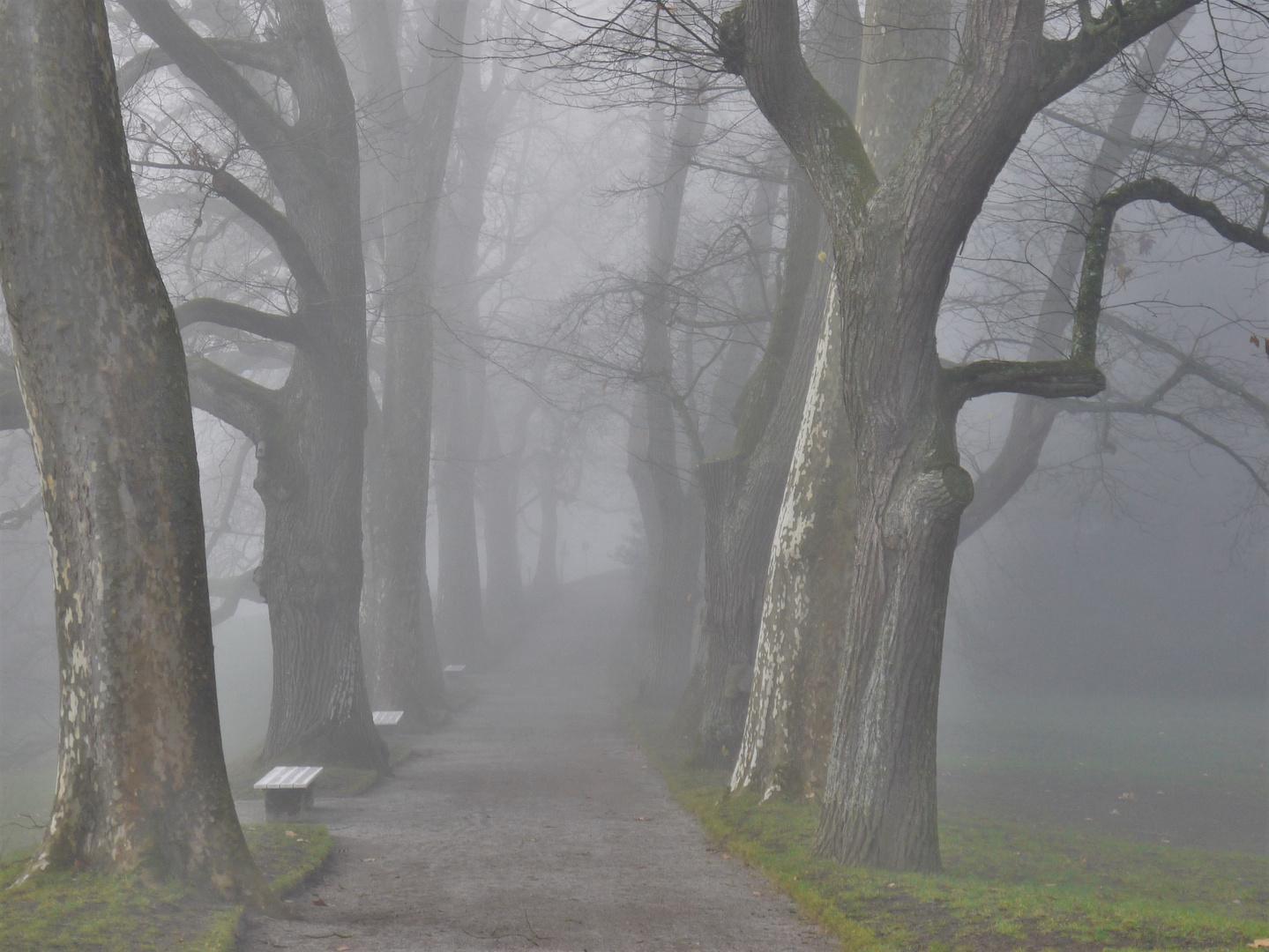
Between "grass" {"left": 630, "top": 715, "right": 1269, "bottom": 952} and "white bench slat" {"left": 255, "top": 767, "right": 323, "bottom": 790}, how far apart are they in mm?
3140

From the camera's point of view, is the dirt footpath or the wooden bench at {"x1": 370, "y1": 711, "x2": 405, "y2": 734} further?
the wooden bench at {"x1": 370, "y1": 711, "x2": 405, "y2": 734}

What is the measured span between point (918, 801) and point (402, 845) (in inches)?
141

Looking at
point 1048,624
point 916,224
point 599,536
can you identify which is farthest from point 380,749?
point 599,536

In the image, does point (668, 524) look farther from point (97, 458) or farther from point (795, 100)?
point (97, 458)

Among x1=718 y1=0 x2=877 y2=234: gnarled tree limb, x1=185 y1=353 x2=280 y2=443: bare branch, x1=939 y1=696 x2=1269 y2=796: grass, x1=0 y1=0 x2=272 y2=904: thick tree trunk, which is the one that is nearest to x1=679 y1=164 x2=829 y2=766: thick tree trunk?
x1=718 y1=0 x2=877 y2=234: gnarled tree limb

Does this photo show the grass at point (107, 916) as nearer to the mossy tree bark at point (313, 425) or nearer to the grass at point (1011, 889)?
the grass at point (1011, 889)

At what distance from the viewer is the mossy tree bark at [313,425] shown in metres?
10.6

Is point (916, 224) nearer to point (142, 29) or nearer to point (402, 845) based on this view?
point (402, 845)

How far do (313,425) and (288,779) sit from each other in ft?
12.7

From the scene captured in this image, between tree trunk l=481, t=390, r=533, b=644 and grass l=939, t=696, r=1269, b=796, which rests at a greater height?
tree trunk l=481, t=390, r=533, b=644

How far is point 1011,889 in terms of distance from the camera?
19.5 feet

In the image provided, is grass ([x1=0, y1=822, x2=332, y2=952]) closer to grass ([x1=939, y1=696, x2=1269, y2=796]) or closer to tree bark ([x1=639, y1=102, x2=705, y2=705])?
grass ([x1=939, y1=696, x2=1269, y2=796])

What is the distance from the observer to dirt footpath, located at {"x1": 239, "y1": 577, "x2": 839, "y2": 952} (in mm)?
5164

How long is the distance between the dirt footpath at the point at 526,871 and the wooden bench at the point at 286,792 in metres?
0.22
